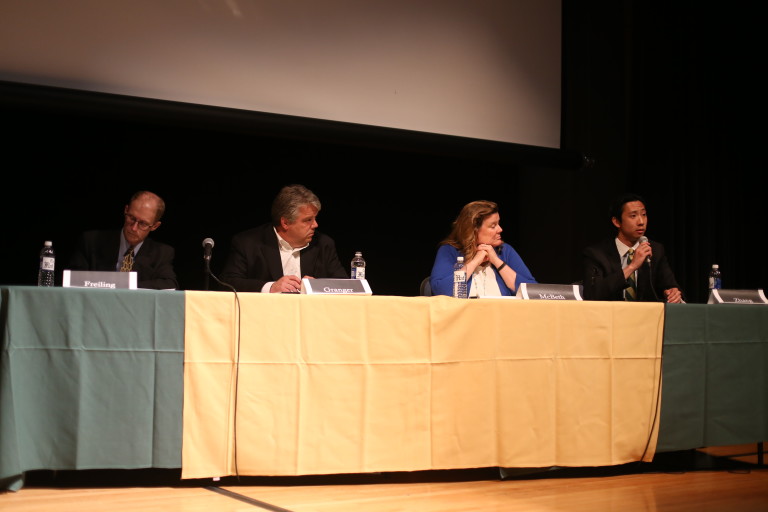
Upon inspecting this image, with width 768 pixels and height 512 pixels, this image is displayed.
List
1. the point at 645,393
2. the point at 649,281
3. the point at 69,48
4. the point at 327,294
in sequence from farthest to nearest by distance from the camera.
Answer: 1. the point at 69,48
2. the point at 649,281
3. the point at 645,393
4. the point at 327,294

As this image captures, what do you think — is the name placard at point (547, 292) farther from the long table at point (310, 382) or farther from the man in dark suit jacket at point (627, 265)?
the man in dark suit jacket at point (627, 265)

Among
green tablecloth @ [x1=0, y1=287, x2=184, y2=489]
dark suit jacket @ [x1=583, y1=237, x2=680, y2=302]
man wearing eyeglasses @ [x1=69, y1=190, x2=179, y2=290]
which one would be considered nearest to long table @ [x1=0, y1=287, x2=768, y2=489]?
green tablecloth @ [x1=0, y1=287, x2=184, y2=489]

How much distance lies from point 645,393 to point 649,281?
2.72ft

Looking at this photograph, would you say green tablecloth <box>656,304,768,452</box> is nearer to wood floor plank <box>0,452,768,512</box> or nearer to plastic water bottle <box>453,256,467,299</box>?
wood floor plank <box>0,452,768,512</box>

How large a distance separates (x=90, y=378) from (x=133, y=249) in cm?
134

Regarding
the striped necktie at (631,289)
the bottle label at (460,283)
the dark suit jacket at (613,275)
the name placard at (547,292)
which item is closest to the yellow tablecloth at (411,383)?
the name placard at (547,292)

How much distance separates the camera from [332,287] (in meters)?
2.83

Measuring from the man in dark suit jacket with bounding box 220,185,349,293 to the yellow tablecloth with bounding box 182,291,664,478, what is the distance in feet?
2.90

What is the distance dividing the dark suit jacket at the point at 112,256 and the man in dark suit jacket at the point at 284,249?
307 mm

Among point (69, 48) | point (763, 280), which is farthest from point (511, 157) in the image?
point (69, 48)

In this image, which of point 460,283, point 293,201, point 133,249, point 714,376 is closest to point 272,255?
point 293,201

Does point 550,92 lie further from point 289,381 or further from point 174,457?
point 174,457

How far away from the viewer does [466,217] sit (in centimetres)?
378

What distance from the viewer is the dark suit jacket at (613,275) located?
369cm
